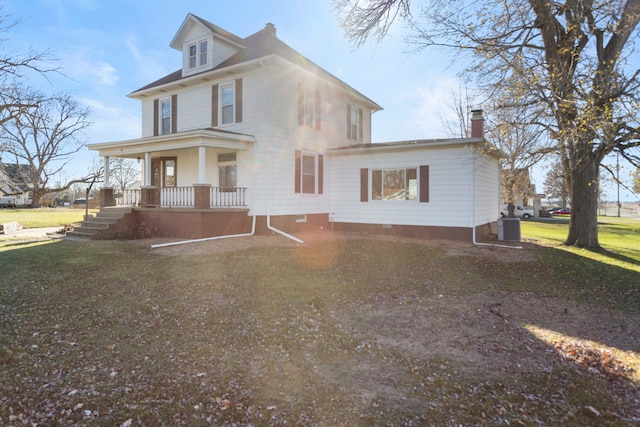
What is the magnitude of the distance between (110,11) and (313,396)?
13.5m

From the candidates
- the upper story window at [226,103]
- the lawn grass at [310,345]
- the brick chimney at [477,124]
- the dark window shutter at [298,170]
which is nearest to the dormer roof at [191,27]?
the upper story window at [226,103]

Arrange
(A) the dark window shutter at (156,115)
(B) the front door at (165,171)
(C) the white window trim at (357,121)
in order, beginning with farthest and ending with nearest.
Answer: (C) the white window trim at (357,121) → (A) the dark window shutter at (156,115) → (B) the front door at (165,171)

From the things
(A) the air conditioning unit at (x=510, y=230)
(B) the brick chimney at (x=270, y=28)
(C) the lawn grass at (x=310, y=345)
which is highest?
(B) the brick chimney at (x=270, y=28)

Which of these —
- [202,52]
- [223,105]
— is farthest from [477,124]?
[202,52]

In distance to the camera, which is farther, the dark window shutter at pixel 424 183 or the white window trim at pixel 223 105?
the white window trim at pixel 223 105

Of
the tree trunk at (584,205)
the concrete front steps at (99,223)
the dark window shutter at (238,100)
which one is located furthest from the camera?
the dark window shutter at (238,100)

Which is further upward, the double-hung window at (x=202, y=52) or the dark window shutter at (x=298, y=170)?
the double-hung window at (x=202, y=52)

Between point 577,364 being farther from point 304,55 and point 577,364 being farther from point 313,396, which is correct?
point 304,55

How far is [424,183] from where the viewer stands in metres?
12.6

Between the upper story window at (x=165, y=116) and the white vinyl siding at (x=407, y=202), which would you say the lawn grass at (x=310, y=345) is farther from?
the upper story window at (x=165, y=116)

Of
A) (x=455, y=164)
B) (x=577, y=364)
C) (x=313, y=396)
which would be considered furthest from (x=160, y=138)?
(x=577, y=364)

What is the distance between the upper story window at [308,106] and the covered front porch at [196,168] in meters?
2.40

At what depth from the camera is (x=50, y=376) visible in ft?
10.9

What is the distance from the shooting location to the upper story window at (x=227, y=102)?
13227 mm
